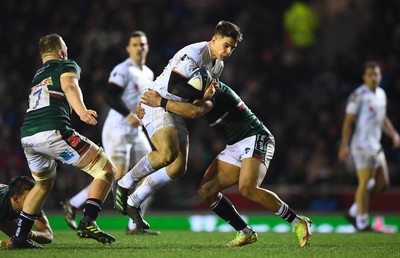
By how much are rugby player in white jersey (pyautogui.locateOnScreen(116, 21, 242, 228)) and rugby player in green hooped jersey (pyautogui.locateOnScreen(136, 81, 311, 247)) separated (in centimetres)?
19

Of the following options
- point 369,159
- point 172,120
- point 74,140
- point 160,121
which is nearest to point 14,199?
point 74,140

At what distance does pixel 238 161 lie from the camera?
823 cm

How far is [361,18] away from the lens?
1877 centimetres

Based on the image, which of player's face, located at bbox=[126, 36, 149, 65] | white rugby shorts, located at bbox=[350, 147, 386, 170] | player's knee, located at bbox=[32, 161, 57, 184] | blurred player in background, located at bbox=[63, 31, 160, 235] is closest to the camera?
player's knee, located at bbox=[32, 161, 57, 184]

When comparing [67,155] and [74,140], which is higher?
[74,140]

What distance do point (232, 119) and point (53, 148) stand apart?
196 centimetres

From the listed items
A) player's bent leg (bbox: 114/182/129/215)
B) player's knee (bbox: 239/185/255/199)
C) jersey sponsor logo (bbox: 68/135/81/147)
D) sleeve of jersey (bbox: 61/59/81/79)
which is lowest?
player's bent leg (bbox: 114/182/129/215)

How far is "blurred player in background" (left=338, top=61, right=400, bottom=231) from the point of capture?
11984 mm

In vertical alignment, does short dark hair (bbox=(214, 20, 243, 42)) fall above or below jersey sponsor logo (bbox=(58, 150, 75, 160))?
above

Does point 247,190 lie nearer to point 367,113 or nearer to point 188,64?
point 188,64

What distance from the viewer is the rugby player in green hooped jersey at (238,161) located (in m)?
8.00

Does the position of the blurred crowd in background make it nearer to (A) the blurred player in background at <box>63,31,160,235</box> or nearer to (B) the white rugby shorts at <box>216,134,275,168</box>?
(A) the blurred player in background at <box>63,31,160,235</box>

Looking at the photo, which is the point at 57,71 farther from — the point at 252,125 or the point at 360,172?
the point at 360,172

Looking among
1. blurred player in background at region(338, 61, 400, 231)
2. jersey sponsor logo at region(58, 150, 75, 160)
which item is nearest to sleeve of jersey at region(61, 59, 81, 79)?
jersey sponsor logo at region(58, 150, 75, 160)
